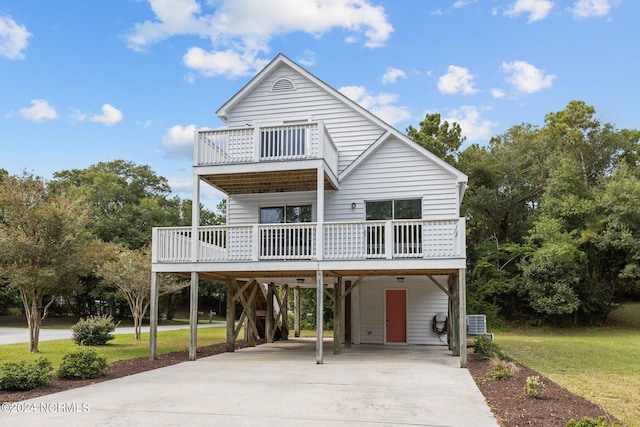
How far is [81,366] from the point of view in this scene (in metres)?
10.8

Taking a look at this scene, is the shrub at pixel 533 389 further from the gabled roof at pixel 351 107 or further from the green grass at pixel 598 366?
the gabled roof at pixel 351 107

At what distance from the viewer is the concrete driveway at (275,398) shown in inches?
287

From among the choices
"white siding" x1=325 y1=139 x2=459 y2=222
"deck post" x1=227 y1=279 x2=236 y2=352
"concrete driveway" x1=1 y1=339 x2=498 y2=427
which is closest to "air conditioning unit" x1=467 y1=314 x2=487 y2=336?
"white siding" x1=325 y1=139 x2=459 y2=222

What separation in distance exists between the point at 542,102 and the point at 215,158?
1117 inches

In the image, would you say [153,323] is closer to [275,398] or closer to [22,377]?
[22,377]

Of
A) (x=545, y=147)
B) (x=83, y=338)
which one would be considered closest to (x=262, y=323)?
(x=83, y=338)

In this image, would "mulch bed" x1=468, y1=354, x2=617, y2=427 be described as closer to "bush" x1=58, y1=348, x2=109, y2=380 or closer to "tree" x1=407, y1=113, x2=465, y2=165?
"bush" x1=58, y1=348, x2=109, y2=380

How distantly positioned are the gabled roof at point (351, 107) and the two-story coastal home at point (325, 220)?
4 centimetres

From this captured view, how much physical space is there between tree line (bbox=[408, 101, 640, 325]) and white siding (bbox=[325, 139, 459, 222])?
1334 cm

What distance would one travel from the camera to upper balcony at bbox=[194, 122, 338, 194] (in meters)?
14.9

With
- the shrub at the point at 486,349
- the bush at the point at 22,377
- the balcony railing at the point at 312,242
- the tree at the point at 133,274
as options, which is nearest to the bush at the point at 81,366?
the bush at the point at 22,377

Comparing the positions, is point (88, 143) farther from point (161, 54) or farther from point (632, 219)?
point (632, 219)

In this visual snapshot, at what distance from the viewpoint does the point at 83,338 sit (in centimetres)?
1862

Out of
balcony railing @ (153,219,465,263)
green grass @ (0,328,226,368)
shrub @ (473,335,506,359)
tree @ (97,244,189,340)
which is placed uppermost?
balcony railing @ (153,219,465,263)
